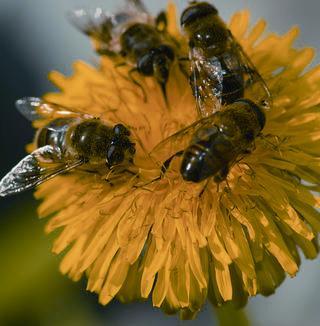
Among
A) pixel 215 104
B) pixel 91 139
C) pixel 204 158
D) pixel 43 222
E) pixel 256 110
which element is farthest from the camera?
pixel 43 222

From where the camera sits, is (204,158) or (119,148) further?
(119,148)

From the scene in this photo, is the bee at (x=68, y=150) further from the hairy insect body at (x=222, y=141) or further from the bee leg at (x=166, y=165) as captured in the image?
the hairy insect body at (x=222, y=141)

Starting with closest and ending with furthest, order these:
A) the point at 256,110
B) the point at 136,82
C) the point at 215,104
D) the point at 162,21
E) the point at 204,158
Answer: the point at 204,158, the point at 256,110, the point at 215,104, the point at 136,82, the point at 162,21

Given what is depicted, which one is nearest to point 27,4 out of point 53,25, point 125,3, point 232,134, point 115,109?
point 53,25

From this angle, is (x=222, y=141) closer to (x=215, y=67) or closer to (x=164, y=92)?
(x=215, y=67)

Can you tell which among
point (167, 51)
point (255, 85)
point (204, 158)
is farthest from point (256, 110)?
point (167, 51)

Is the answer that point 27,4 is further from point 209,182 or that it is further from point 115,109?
point 209,182

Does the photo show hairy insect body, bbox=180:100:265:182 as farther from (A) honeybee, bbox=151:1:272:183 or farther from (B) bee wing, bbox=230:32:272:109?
(B) bee wing, bbox=230:32:272:109
